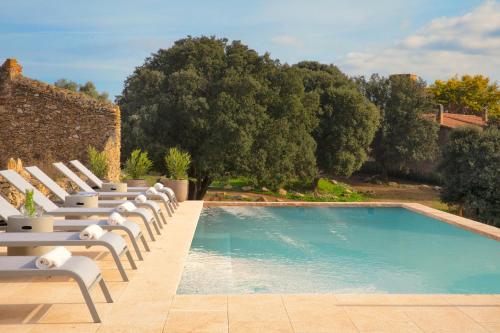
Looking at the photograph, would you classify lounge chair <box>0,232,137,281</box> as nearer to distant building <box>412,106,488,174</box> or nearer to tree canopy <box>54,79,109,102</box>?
distant building <box>412,106,488,174</box>

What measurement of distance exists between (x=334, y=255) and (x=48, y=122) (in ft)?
38.8

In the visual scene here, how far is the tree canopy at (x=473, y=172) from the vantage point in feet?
79.5

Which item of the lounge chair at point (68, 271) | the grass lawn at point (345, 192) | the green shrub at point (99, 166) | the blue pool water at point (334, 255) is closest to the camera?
the lounge chair at point (68, 271)

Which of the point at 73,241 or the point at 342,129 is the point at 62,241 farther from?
the point at 342,129

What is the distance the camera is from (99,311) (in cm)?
516

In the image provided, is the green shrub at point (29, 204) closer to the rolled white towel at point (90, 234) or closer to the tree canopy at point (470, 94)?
the rolled white towel at point (90, 234)

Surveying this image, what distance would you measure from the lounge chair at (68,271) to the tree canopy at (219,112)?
630 inches

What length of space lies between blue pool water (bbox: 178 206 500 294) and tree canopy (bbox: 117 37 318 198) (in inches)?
262

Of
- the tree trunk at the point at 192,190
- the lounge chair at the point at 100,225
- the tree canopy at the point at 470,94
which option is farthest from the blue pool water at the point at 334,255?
the tree canopy at the point at 470,94

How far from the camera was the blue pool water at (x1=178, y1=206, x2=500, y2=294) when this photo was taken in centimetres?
782

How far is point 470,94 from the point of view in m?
54.6

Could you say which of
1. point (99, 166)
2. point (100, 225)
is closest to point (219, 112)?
point (99, 166)

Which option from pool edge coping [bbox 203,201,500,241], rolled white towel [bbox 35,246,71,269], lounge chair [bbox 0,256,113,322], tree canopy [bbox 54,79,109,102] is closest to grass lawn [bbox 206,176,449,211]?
pool edge coping [bbox 203,201,500,241]

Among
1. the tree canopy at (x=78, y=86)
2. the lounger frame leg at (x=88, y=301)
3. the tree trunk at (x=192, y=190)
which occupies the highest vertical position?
the tree canopy at (x=78, y=86)
